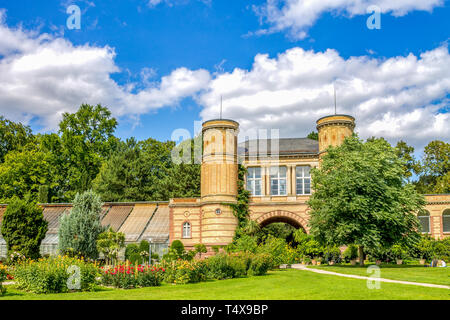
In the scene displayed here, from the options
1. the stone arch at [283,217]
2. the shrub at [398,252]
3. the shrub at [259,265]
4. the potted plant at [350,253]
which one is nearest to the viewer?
the shrub at [259,265]

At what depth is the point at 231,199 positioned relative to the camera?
38.3 metres

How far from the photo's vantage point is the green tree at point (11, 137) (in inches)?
2363

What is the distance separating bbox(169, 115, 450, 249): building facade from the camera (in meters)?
37.8

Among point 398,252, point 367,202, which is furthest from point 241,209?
point 367,202

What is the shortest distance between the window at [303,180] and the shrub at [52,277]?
2647 centimetres

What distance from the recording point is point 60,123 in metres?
55.8

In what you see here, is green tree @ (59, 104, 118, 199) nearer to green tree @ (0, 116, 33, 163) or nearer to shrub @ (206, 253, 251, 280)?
green tree @ (0, 116, 33, 163)

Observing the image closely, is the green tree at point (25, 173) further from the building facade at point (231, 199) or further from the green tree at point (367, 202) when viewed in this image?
the green tree at point (367, 202)

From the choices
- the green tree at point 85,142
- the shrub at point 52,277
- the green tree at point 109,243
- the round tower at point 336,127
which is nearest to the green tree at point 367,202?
the round tower at point 336,127

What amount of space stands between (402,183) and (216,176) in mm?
15655

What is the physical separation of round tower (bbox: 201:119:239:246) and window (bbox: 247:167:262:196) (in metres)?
2.97
